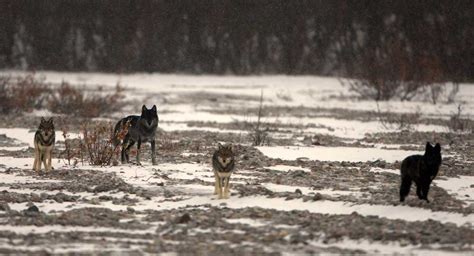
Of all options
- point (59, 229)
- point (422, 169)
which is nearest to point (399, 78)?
point (422, 169)

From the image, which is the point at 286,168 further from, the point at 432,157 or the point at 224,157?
the point at 432,157

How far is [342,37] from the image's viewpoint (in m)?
47.1

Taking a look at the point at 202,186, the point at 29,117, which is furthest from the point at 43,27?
the point at 202,186

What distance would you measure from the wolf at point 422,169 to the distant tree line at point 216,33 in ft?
109

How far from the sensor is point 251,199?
11.1 m

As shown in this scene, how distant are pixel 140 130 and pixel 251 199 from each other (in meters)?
4.26

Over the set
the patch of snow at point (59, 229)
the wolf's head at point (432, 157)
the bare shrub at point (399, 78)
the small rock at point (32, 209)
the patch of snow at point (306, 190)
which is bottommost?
the patch of snow at point (59, 229)

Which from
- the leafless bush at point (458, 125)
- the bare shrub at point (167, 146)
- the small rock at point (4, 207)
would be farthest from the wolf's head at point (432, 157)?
the leafless bush at point (458, 125)

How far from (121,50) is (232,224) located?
130ft

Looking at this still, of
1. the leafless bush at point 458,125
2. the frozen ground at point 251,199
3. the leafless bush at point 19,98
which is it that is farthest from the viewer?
the leafless bush at point 19,98

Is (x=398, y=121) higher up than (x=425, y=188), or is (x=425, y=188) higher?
(x=398, y=121)

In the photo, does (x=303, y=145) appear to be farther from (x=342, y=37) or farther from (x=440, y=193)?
(x=342, y=37)

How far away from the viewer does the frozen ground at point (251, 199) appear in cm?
857

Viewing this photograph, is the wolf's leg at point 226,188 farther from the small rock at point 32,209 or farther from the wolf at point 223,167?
the small rock at point 32,209
